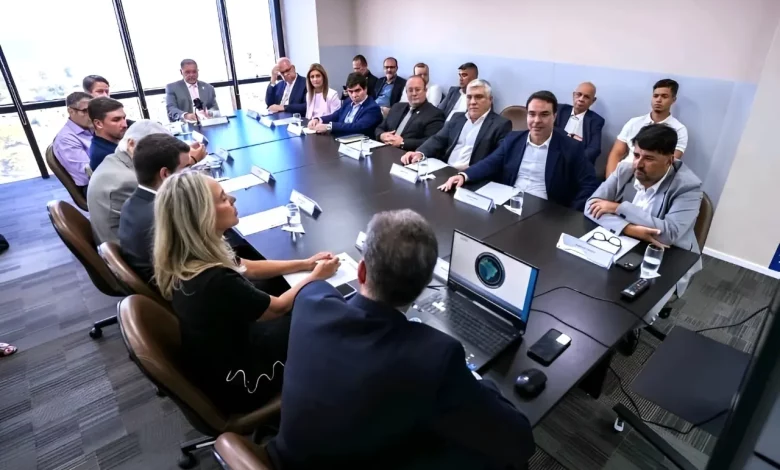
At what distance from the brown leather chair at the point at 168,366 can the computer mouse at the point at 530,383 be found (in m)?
0.86

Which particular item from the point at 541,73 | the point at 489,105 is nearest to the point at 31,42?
the point at 489,105

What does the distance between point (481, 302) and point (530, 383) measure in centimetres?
37

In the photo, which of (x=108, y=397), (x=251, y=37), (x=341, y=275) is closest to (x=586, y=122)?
(x=341, y=275)

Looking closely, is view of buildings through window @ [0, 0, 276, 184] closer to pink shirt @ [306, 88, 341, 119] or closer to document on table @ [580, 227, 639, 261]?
pink shirt @ [306, 88, 341, 119]

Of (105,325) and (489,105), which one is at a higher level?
(489,105)

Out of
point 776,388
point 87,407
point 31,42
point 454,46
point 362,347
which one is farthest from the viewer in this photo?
point 454,46

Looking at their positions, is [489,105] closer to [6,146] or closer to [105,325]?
[105,325]

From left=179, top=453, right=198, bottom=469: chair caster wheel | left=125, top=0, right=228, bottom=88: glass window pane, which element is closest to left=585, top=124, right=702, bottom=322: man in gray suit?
left=179, top=453, right=198, bottom=469: chair caster wheel

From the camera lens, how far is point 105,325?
2502 mm

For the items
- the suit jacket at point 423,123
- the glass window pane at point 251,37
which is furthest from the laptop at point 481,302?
the glass window pane at point 251,37

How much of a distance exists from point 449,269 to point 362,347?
2.42ft

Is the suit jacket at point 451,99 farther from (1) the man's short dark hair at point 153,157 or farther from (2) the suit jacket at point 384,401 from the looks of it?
(2) the suit jacket at point 384,401

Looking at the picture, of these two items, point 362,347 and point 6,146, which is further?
point 6,146

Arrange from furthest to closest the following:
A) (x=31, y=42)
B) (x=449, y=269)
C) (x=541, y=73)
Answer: (x=31, y=42) < (x=541, y=73) < (x=449, y=269)
